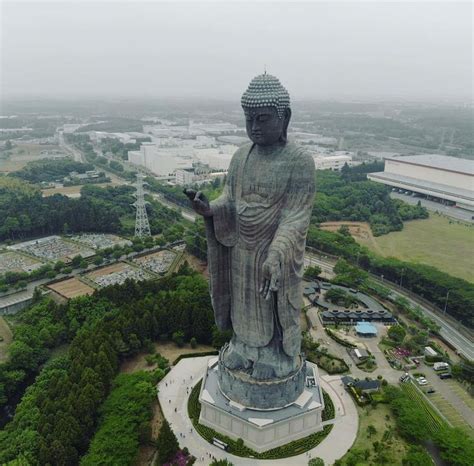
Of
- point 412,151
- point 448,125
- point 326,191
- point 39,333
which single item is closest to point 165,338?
point 39,333

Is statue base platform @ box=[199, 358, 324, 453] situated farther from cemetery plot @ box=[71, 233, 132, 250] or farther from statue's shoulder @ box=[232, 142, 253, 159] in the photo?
cemetery plot @ box=[71, 233, 132, 250]

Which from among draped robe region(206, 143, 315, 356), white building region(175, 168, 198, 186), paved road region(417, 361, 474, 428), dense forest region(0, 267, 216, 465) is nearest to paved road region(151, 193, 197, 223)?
white building region(175, 168, 198, 186)

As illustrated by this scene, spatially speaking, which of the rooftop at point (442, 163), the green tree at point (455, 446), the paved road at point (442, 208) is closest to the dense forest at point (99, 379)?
the green tree at point (455, 446)

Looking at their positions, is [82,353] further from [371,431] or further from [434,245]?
[434,245]

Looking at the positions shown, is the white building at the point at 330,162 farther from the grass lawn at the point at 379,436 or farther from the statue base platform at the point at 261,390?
the statue base platform at the point at 261,390

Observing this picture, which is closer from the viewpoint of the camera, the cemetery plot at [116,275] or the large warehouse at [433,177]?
the cemetery plot at [116,275]

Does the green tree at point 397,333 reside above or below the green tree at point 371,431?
below

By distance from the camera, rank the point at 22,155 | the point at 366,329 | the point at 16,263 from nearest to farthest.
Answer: the point at 366,329 → the point at 16,263 → the point at 22,155

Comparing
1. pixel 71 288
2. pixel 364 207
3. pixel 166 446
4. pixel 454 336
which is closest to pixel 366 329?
pixel 454 336
